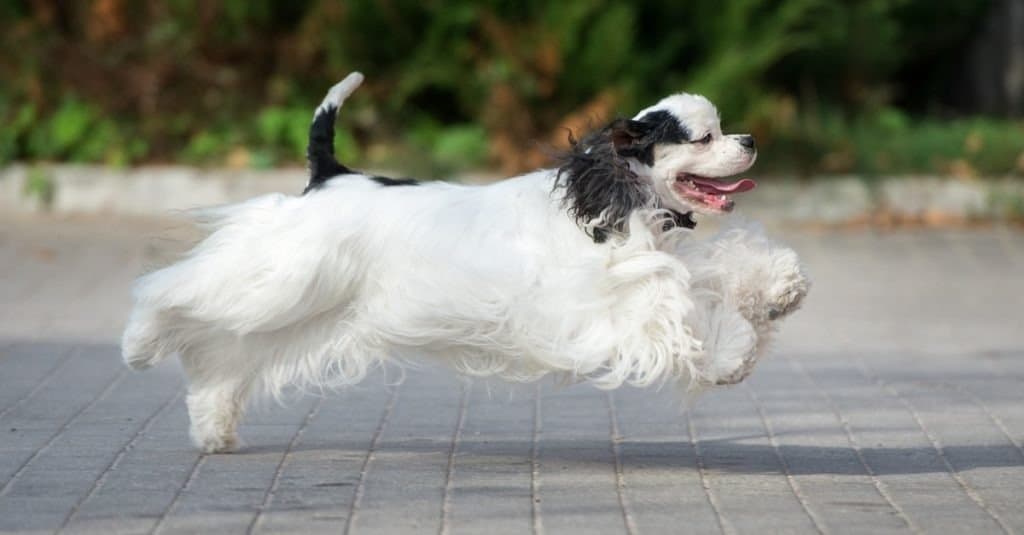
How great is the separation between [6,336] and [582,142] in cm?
457

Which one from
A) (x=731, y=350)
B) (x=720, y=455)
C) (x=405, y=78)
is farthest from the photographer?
(x=405, y=78)

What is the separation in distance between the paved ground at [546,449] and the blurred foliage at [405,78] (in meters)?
4.46

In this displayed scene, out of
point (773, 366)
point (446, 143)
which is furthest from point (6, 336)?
point (446, 143)

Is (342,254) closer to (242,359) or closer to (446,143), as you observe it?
(242,359)

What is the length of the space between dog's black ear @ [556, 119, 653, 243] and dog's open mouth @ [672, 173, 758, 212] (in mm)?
134

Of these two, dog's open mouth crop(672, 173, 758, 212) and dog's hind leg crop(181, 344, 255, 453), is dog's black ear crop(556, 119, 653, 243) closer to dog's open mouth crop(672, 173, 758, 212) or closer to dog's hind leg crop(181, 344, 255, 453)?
dog's open mouth crop(672, 173, 758, 212)

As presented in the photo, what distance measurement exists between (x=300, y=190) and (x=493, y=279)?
8561mm

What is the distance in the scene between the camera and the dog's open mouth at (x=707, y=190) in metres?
5.96

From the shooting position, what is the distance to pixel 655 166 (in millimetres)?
5984

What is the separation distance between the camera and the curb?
14266 mm

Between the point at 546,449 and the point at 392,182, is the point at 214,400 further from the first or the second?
the point at 546,449

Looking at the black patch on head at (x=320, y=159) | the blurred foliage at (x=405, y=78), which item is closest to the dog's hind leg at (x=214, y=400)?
the black patch on head at (x=320, y=159)

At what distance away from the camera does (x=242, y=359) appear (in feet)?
21.3

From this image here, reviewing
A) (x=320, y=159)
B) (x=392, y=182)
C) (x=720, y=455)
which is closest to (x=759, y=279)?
(x=720, y=455)
